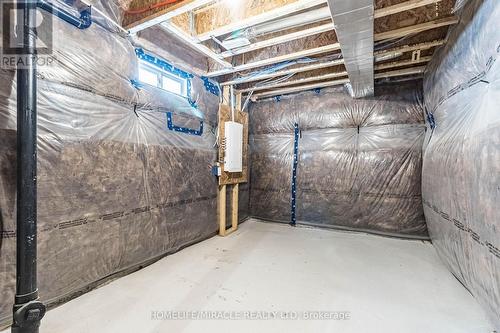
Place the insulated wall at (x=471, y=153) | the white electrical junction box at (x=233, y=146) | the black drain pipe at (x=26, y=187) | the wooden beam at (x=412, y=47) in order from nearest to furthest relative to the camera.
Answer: the black drain pipe at (x=26, y=187) < the insulated wall at (x=471, y=153) < the wooden beam at (x=412, y=47) < the white electrical junction box at (x=233, y=146)

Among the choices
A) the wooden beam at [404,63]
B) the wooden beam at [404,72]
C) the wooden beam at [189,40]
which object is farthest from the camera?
the wooden beam at [404,72]

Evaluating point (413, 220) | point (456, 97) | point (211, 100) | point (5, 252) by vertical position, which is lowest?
point (413, 220)

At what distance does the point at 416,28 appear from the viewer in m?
2.01

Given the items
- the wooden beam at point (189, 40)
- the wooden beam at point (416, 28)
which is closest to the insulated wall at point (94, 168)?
the wooden beam at point (189, 40)

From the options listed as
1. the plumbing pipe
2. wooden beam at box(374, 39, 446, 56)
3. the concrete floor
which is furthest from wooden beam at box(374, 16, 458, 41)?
the plumbing pipe

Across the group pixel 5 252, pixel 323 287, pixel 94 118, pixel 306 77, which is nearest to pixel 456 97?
pixel 306 77

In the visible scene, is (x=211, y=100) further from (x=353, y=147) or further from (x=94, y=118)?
(x=353, y=147)

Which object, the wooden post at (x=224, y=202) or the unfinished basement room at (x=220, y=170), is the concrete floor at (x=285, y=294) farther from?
the wooden post at (x=224, y=202)

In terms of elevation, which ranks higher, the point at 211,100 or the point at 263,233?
the point at 211,100

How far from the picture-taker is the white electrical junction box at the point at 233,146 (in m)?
3.18

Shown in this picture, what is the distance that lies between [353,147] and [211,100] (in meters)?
2.29

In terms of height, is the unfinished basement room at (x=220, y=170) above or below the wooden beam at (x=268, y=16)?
below

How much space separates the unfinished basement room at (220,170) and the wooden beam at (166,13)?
17 millimetres

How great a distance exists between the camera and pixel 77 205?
1.71 meters
